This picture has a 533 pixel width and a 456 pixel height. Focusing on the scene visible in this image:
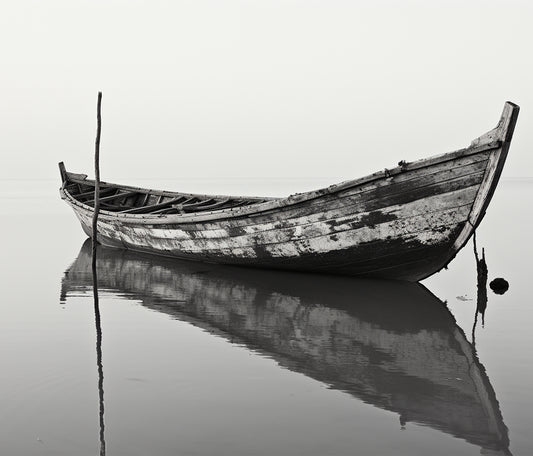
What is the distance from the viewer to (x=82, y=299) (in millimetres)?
10703

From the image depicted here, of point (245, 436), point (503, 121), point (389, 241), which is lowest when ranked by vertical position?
point (245, 436)

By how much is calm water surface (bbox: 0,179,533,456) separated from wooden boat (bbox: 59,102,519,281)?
0.51 meters

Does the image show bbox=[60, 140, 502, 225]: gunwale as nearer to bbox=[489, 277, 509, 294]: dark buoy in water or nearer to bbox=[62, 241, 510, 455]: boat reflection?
bbox=[62, 241, 510, 455]: boat reflection

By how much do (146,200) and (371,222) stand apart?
31.2 ft

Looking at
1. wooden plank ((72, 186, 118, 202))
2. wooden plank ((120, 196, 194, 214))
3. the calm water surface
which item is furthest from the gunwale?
wooden plank ((72, 186, 118, 202))

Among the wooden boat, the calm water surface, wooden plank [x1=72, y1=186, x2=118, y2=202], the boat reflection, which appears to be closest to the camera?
the calm water surface

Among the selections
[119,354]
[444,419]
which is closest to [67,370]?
[119,354]

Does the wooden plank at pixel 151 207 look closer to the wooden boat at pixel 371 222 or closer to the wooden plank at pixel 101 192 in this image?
the wooden boat at pixel 371 222

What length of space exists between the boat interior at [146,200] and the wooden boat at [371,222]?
→ 2180mm

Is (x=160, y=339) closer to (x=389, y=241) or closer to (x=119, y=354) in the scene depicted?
(x=119, y=354)

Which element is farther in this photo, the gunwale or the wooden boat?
the wooden boat

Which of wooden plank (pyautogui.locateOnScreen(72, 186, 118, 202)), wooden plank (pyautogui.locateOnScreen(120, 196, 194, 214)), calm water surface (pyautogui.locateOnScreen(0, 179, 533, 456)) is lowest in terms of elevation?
calm water surface (pyautogui.locateOnScreen(0, 179, 533, 456))

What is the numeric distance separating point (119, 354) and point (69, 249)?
39.6 ft

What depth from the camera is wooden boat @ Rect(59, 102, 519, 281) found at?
960cm
